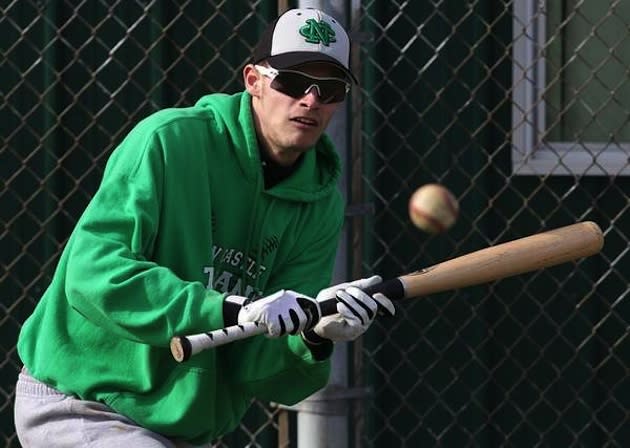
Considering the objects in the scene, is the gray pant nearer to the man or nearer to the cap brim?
the man

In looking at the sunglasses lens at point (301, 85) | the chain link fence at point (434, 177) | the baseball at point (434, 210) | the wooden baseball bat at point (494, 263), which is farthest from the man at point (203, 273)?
the chain link fence at point (434, 177)

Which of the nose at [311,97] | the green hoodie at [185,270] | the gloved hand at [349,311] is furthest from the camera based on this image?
the nose at [311,97]

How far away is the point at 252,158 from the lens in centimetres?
380

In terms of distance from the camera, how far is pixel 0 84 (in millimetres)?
5332

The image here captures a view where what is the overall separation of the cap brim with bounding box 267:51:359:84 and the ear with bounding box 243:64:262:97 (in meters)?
0.08

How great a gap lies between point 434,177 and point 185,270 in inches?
79.3

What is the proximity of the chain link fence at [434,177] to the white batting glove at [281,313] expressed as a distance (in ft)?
6.16

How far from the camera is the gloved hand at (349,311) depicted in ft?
11.8

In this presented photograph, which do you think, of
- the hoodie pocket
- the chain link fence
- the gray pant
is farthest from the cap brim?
the chain link fence

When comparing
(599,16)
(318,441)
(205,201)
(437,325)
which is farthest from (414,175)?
(205,201)

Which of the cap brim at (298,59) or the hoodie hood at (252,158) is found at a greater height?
the cap brim at (298,59)

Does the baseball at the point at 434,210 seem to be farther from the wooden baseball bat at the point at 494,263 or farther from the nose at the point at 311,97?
the nose at the point at 311,97

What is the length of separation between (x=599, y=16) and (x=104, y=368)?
2.94 metres

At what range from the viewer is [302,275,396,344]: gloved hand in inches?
141
